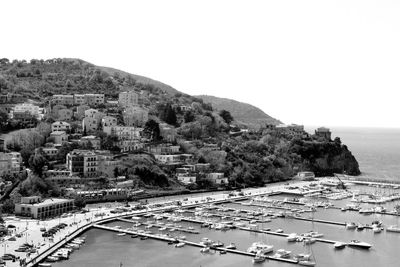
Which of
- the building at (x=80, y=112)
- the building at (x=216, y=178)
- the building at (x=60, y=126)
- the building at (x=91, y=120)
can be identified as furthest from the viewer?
the building at (x=80, y=112)

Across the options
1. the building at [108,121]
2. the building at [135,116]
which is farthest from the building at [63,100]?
the building at [108,121]

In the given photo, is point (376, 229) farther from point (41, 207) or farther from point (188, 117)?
point (188, 117)

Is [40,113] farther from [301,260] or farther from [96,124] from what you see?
[301,260]

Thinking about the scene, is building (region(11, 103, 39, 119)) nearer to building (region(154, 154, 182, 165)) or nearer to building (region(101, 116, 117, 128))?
building (region(101, 116, 117, 128))

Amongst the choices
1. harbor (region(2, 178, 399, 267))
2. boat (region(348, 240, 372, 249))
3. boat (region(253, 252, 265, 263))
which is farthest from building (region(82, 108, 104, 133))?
boat (region(348, 240, 372, 249))

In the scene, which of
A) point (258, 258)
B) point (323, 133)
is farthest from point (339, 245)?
point (323, 133)

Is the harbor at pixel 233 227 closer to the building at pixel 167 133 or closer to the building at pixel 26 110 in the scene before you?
the building at pixel 167 133

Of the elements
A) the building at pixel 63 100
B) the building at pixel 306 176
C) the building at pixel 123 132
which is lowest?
the building at pixel 306 176
